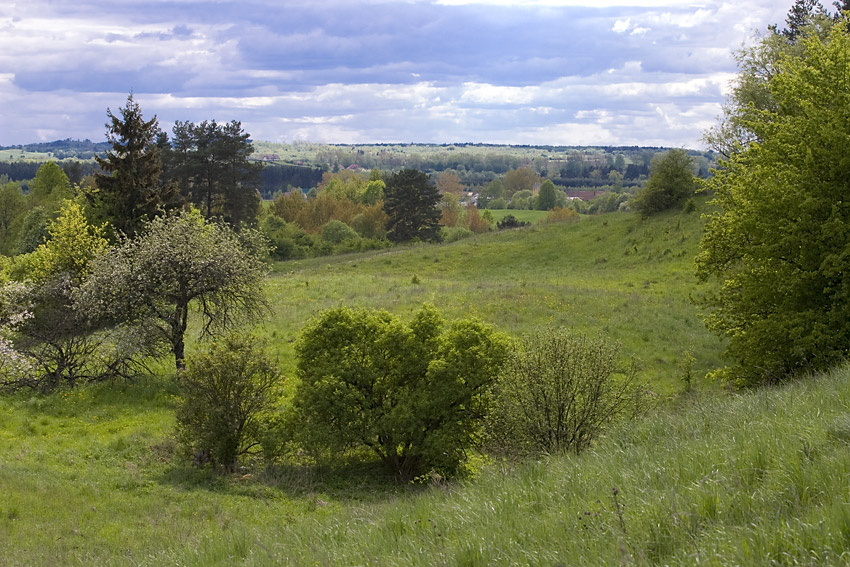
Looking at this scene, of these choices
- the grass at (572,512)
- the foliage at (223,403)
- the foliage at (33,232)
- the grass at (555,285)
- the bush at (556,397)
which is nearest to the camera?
the grass at (572,512)

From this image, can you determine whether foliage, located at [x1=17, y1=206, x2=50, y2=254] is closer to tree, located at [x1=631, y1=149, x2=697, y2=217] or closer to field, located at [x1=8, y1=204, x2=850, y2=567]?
field, located at [x1=8, y1=204, x2=850, y2=567]

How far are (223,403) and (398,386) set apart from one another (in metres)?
5.12

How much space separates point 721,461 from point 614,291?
33891 millimetres

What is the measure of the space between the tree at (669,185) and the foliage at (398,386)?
43683mm

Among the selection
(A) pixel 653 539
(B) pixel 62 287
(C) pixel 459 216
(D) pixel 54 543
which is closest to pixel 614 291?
(B) pixel 62 287

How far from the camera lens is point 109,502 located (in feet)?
52.2

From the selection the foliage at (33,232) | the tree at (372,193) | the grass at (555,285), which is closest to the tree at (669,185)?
the grass at (555,285)

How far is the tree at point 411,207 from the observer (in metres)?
90.9

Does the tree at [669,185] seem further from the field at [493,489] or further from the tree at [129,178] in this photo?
the tree at [129,178]

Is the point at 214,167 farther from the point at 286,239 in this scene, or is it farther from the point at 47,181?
the point at 47,181

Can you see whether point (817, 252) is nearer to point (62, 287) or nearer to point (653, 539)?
point (653, 539)

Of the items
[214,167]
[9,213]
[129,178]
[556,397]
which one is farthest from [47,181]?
[556,397]

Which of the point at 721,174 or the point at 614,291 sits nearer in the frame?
the point at 721,174

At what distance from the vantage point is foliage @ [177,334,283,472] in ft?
62.5
